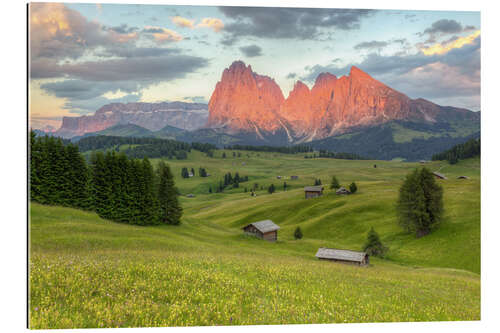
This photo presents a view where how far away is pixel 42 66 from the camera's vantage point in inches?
642

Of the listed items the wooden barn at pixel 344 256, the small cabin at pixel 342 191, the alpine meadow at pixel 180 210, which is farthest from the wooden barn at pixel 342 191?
the wooden barn at pixel 344 256

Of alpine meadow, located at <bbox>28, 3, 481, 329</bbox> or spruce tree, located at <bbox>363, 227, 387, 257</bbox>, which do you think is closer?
alpine meadow, located at <bbox>28, 3, 481, 329</bbox>

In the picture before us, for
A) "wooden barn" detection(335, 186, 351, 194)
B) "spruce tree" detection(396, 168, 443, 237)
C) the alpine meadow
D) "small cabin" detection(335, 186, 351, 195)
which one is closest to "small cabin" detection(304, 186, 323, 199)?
"small cabin" detection(335, 186, 351, 195)

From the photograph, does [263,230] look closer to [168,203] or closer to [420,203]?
[168,203]

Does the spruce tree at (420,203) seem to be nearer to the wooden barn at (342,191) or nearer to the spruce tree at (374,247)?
the spruce tree at (374,247)

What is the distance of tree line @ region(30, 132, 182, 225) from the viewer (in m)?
28.3

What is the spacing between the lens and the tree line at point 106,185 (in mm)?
28258

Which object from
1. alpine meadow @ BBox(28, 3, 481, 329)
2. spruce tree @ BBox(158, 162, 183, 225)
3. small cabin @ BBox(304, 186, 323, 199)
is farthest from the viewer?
small cabin @ BBox(304, 186, 323, 199)

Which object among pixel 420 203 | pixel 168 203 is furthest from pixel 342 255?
pixel 168 203

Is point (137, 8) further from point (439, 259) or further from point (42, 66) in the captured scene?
point (439, 259)

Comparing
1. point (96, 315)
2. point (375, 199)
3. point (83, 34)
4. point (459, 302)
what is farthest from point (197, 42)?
point (375, 199)

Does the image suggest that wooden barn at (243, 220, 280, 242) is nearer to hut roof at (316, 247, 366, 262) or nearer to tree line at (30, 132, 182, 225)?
tree line at (30, 132, 182, 225)

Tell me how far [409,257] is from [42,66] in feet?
146

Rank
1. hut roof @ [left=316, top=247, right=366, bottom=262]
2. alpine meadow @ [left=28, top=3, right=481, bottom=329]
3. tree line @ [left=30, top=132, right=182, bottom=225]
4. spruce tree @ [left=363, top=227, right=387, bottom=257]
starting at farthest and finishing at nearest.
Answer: spruce tree @ [left=363, top=227, right=387, bottom=257]
hut roof @ [left=316, top=247, right=366, bottom=262]
tree line @ [left=30, top=132, right=182, bottom=225]
alpine meadow @ [left=28, top=3, right=481, bottom=329]
